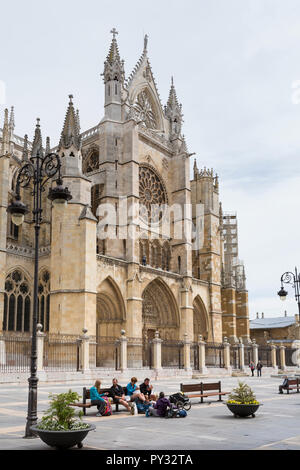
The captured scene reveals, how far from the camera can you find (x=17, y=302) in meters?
27.9

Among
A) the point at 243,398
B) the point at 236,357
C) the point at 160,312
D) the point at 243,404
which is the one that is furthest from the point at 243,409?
the point at 236,357

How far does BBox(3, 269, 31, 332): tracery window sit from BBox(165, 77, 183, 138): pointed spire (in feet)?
58.7

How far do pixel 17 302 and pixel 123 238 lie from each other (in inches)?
296

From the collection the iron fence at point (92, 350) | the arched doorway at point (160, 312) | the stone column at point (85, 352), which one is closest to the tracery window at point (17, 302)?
the iron fence at point (92, 350)

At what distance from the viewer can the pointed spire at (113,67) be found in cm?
3331

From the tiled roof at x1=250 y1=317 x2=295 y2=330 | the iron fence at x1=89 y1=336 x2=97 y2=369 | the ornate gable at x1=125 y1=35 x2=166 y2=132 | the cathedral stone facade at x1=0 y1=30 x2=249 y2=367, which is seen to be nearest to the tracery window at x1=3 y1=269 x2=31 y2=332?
the cathedral stone facade at x1=0 y1=30 x2=249 y2=367

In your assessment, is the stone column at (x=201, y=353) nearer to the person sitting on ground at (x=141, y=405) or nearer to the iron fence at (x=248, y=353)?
the iron fence at (x=248, y=353)

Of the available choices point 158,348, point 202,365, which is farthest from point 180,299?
point 158,348

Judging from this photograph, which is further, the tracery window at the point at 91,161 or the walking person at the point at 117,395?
the tracery window at the point at 91,161

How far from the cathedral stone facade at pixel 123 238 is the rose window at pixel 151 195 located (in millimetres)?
82

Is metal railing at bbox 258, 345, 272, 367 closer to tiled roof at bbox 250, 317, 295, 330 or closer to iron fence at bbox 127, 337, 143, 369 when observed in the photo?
iron fence at bbox 127, 337, 143, 369

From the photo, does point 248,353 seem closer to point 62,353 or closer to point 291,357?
point 291,357

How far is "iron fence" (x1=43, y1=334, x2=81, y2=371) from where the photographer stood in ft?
75.2
